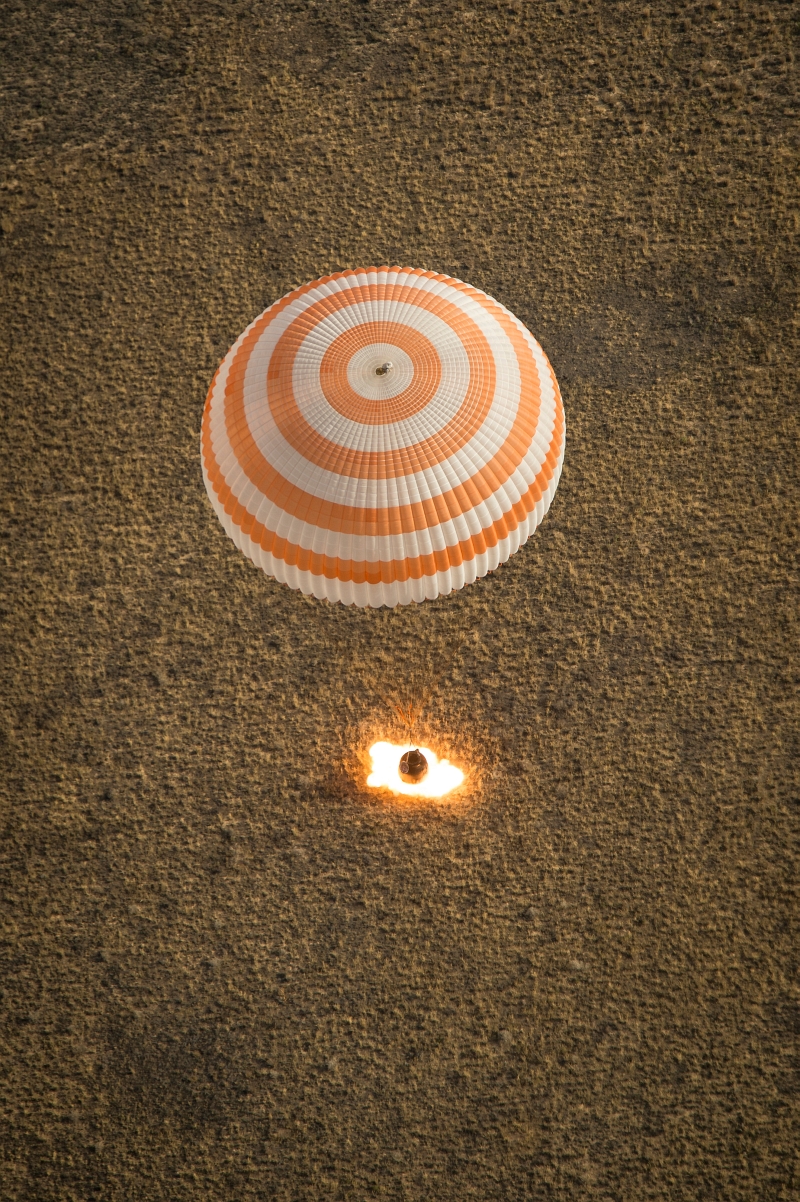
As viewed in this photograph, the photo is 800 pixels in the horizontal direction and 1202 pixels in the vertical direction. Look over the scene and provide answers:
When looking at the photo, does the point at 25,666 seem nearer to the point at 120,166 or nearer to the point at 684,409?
the point at 120,166

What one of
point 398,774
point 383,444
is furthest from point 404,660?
point 383,444

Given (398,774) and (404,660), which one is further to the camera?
(404,660)

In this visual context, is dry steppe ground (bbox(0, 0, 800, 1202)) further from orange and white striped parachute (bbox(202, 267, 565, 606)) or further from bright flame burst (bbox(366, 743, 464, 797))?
orange and white striped parachute (bbox(202, 267, 565, 606))

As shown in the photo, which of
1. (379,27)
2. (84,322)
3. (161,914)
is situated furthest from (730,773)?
(379,27)

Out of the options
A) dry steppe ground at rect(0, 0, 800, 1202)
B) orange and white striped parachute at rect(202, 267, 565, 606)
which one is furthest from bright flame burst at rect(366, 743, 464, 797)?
orange and white striped parachute at rect(202, 267, 565, 606)

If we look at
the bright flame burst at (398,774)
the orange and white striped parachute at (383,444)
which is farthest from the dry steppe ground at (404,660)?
the orange and white striped parachute at (383,444)

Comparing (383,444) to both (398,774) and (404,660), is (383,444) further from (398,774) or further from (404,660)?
(398,774)
